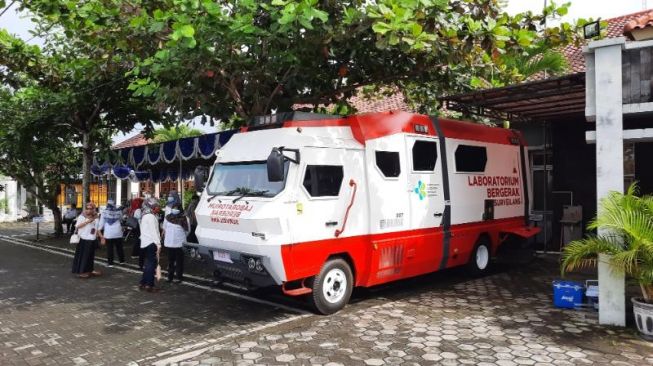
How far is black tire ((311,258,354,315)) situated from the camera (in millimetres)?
6816

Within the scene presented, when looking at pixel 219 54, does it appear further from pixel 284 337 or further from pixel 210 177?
pixel 284 337

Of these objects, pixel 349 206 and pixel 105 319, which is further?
pixel 349 206

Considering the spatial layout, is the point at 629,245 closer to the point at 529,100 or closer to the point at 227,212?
the point at 529,100

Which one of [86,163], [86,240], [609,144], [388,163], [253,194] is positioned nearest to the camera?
[609,144]

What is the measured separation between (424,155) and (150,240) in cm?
488

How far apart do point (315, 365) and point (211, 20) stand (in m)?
4.97

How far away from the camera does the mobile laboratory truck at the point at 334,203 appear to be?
6496 millimetres

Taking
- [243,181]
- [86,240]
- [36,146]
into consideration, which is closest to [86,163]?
[36,146]

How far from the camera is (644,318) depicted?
19.1ft

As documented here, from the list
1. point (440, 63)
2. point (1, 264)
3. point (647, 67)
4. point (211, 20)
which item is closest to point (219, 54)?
point (211, 20)

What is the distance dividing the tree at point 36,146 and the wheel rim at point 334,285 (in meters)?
10.9

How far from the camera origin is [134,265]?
11.7 metres

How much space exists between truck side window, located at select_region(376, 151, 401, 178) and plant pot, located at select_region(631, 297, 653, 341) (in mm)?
3562

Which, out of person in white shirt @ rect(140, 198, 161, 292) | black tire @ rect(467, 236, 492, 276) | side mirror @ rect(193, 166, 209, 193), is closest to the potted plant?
black tire @ rect(467, 236, 492, 276)
